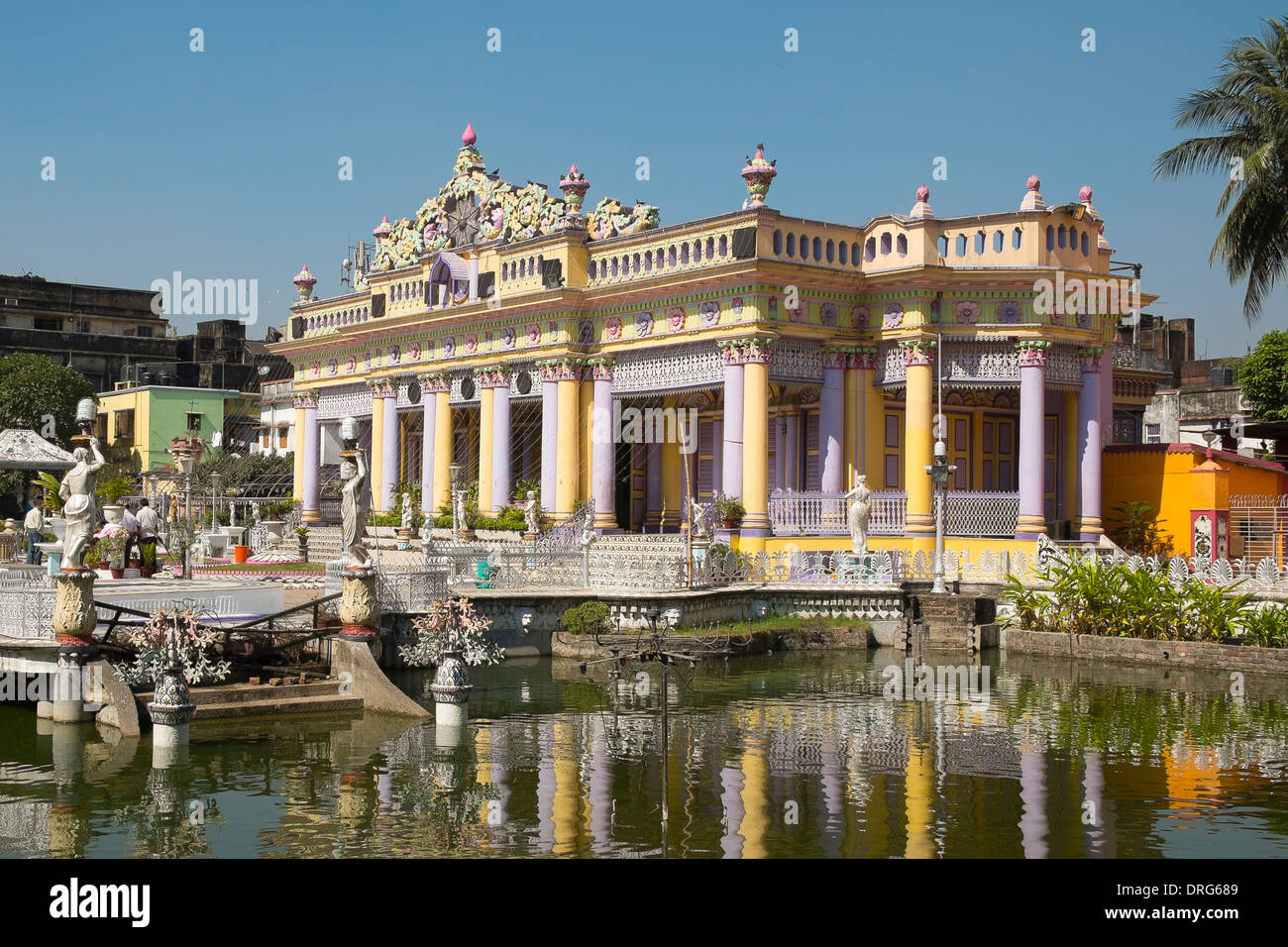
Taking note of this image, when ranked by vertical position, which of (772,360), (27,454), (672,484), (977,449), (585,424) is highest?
(772,360)

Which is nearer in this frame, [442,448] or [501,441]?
[501,441]

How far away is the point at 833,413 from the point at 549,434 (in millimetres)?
7207

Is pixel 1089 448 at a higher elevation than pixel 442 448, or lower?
lower

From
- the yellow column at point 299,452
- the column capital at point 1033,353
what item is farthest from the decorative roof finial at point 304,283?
the column capital at point 1033,353

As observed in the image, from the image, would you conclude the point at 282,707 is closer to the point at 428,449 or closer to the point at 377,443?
the point at 428,449

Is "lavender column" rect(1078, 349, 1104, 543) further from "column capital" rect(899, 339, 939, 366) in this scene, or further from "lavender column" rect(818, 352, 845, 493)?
"lavender column" rect(818, 352, 845, 493)

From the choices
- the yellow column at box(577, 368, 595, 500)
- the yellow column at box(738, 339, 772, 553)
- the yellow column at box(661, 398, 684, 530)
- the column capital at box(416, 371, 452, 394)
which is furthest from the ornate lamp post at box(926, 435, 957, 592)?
the column capital at box(416, 371, 452, 394)

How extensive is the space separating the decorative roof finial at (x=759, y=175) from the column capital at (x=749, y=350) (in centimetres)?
279

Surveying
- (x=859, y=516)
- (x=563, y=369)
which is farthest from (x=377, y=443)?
(x=859, y=516)

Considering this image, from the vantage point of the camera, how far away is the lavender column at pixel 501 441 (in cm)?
3453

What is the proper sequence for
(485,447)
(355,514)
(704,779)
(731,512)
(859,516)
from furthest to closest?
(485,447)
(731,512)
(859,516)
(355,514)
(704,779)

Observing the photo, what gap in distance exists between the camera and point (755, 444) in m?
28.2

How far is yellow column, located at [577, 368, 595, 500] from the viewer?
32719 millimetres
